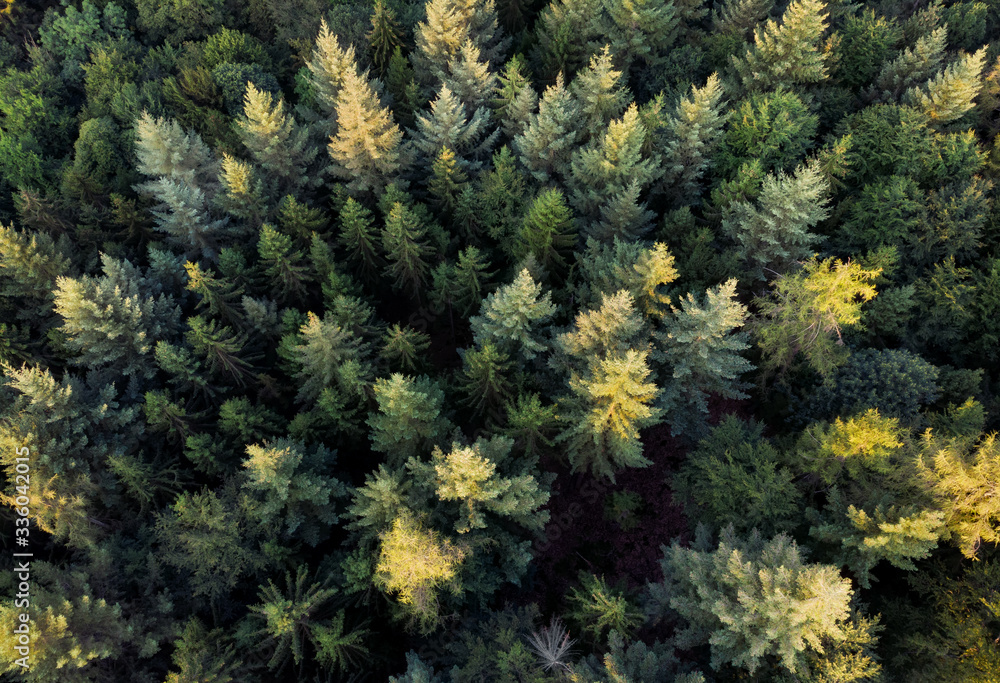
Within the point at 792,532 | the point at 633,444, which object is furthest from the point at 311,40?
the point at 792,532

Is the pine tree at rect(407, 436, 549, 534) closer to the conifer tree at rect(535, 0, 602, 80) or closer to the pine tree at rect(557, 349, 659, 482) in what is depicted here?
the pine tree at rect(557, 349, 659, 482)

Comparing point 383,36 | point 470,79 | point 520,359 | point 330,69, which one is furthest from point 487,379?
point 383,36

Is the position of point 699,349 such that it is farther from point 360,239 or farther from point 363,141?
point 363,141

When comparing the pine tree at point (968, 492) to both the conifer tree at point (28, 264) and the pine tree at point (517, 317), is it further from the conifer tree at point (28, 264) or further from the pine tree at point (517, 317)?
the conifer tree at point (28, 264)

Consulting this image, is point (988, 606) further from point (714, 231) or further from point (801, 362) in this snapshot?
point (714, 231)

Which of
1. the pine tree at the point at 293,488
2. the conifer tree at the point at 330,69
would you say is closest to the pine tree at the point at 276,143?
the conifer tree at the point at 330,69
